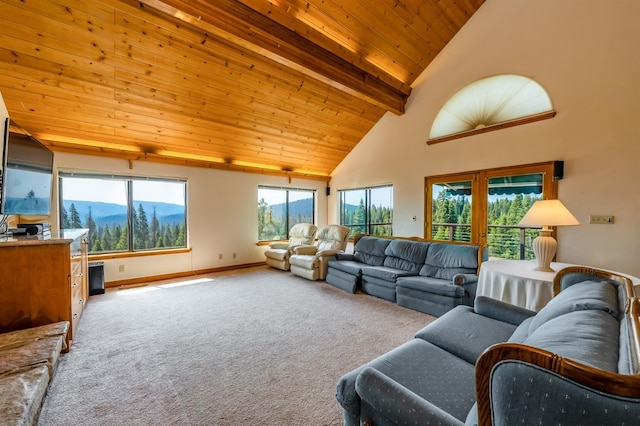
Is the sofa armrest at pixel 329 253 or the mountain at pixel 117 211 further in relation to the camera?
the sofa armrest at pixel 329 253

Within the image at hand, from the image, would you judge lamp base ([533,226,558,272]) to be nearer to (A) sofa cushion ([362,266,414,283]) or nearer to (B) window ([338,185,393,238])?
(A) sofa cushion ([362,266,414,283])

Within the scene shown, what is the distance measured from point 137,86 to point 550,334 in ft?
15.3

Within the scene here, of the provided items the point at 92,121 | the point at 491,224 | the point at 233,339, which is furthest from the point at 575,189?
the point at 92,121

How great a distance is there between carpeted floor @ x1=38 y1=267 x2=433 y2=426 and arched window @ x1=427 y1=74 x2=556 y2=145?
3.25 meters

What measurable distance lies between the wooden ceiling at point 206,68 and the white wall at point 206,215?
9.0 inches

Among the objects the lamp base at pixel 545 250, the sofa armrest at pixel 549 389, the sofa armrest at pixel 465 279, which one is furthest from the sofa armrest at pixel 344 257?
the sofa armrest at pixel 549 389

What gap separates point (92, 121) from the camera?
379cm

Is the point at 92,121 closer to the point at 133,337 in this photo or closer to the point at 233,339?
the point at 133,337

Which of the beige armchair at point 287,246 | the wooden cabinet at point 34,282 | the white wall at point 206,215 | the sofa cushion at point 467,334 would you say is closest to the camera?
the sofa cushion at point 467,334

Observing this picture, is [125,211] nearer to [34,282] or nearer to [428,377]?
[34,282]

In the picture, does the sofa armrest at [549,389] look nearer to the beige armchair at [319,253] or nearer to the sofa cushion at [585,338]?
the sofa cushion at [585,338]

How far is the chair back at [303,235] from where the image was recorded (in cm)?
584

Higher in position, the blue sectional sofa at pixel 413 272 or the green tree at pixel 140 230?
the green tree at pixel 140 230

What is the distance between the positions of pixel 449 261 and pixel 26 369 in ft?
13.4
